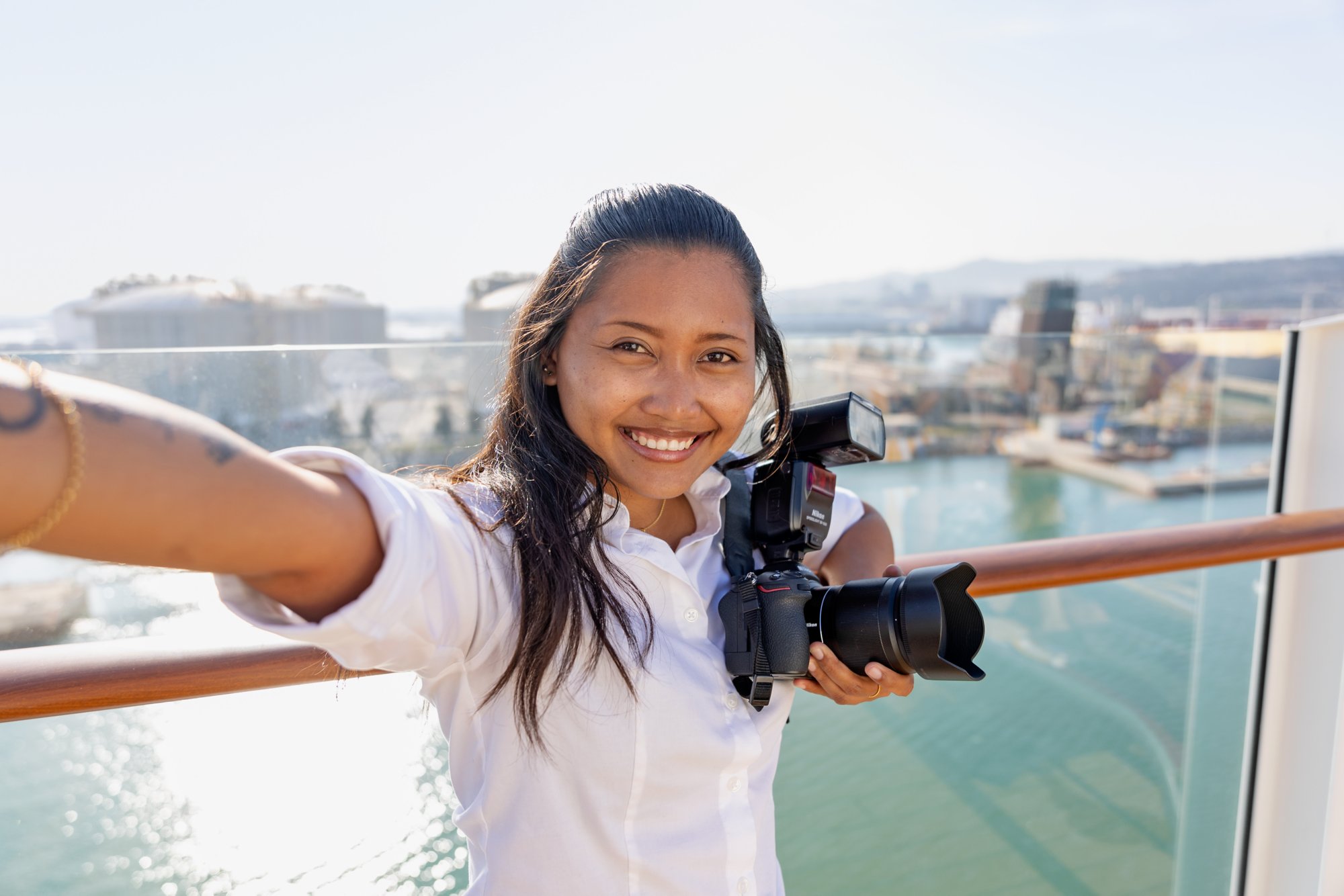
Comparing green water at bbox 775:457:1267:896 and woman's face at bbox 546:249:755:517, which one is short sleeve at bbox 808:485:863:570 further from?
green water at bbox 775:457:1267:896

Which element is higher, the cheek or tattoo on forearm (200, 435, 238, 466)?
tattoo on forearm (200, 435, 238, 466)

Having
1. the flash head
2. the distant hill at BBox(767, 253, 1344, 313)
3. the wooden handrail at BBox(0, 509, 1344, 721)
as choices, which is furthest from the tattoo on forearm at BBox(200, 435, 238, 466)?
the distant hill at BBox(767, 253, 1344, 313)

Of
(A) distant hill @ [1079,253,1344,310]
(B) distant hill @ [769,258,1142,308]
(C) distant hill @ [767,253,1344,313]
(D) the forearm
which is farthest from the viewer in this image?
(B) distant hill @ [769,258,1142,308]

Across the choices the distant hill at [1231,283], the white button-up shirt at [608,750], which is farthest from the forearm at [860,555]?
the distant hill at [1231,283]

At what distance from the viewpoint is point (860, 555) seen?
113 cm

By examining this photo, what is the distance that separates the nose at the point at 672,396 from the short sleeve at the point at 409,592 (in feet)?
0.72

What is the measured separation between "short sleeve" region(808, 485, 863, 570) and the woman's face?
30 centimetres

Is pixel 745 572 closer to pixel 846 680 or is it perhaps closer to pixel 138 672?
pixel 846 680

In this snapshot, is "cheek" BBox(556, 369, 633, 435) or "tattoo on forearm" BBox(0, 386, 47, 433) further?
"cheek" BBox(556, 369, 633, 435)

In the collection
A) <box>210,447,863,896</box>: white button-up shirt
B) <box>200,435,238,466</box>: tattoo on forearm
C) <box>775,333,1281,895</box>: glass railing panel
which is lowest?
<box>775,333,1281,895</box>: glass railing panel

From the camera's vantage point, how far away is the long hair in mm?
758

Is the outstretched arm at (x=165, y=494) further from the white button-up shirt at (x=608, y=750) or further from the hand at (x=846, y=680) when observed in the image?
the hand at (x=846, y=680)

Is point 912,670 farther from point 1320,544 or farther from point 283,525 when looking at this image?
point 1320,544

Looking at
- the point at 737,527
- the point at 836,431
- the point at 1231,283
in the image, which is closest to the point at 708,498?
the point at 737,527
